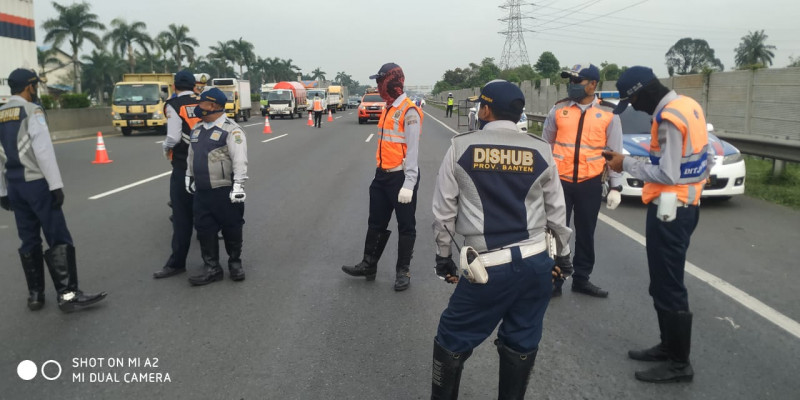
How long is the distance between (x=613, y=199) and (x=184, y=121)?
4006mm

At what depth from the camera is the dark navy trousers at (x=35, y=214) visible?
15.3ft

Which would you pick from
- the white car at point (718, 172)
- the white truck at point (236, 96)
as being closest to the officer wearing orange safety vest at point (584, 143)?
the white car at point (718, 172)

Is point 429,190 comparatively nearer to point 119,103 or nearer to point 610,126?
point 610,126

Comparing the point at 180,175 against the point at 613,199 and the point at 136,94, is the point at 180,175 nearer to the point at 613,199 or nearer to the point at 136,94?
the point at 613,199

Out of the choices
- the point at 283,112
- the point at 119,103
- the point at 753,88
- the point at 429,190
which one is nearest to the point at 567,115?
the point at 429,190

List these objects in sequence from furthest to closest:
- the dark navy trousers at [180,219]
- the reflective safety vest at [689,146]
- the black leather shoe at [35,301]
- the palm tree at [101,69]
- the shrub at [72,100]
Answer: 1. the palm tree at [101,69]
2. the shrub at [72,100]
3. the dark navy trousers at [180,219]
4. the black leather shoe at [35,301]
5. the reflective safety vest at [689,146]

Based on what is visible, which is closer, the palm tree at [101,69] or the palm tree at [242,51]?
the palm tree at [101,69]

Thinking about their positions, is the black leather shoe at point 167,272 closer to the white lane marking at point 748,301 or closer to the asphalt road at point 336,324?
the asphalt road at point 336,324

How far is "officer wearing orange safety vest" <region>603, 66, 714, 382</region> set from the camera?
3.54m

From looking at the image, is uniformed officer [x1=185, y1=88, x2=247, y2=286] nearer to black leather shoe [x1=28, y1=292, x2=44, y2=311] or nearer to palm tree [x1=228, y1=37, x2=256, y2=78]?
black leather shoe [x1=28, y1=292, x2=44, y2=311]

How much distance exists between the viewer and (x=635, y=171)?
3689 mm

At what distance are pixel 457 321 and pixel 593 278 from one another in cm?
321

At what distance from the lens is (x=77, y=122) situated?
77.1 ft

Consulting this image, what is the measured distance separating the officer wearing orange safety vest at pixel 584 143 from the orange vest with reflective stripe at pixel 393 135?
123 centimetres
